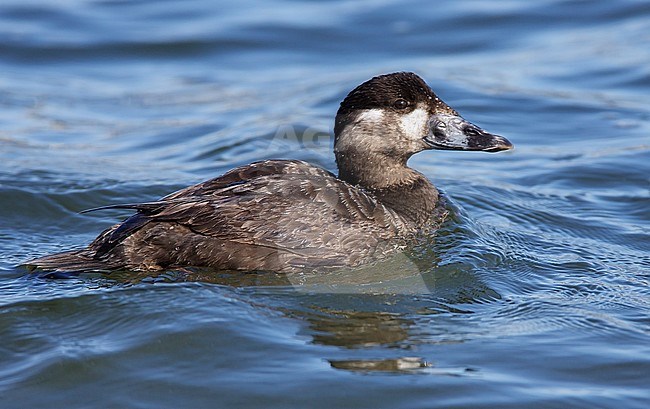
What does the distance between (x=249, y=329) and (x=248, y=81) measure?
7.38m

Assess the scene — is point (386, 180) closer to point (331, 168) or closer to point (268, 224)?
point (268, 224)

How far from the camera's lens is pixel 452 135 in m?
7.52

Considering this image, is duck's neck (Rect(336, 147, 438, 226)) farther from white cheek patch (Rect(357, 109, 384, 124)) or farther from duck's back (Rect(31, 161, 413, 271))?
duck's back (Rect(31, 161, 413, 271))

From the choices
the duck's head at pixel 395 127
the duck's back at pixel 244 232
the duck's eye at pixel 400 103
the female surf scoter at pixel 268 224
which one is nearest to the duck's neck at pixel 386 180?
the duck's head at pixel 395 127

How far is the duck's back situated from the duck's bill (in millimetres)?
1064

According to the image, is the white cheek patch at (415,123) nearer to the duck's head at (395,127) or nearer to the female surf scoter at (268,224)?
the duck's head at (395,127)

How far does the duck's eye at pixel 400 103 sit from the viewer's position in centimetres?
736

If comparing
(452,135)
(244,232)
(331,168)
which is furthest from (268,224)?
(331,168)

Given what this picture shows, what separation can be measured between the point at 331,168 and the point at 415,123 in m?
2.15

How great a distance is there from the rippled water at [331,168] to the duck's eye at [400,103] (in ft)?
3.02

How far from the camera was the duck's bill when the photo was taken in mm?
7500

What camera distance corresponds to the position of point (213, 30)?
14609mm

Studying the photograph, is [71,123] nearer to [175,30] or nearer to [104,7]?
[175,30]

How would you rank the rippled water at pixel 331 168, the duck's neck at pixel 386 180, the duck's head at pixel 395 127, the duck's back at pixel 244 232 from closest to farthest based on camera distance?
the rippled water at pixel 331 168 < the duck's back at pixel 244 232 < the duck's head at pixel 395 127 < the duck's neck at pixel 386 180
